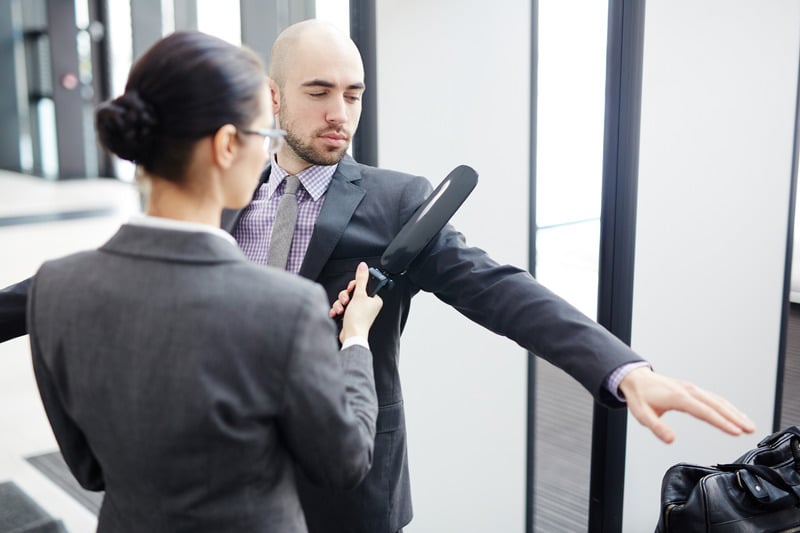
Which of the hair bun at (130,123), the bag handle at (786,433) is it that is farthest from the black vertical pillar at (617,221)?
the hair bun at (130,123)

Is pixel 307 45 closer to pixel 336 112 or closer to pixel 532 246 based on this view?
pixel 336 112

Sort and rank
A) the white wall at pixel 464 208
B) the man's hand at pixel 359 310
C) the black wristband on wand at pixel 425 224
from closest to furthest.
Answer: the man's hand at pixel 359 310 → the black wristband on wand at pixel 425 224 → the white wall at pixel 464 208

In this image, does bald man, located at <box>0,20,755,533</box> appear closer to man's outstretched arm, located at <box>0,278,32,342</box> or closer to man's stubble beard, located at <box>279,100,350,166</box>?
man's stubble beard, located at <box>279,100,350,166</box>

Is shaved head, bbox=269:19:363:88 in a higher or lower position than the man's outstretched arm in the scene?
higher

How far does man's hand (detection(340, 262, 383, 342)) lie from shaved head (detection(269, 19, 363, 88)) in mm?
395

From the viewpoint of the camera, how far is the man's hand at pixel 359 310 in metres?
1.03

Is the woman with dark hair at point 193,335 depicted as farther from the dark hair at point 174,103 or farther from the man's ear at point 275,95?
the man's ear at point 275,95

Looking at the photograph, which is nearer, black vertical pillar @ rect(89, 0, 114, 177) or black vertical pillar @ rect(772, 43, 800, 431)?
black vertical pillar @ rect(772, 43, 800, 431)

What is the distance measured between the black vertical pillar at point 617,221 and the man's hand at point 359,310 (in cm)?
125

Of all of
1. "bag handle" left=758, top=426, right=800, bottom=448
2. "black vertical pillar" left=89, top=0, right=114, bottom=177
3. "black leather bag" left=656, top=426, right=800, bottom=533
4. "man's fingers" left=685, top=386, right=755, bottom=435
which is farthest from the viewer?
"black vertical pillar" left=89, top=0, right=114, bottom=177

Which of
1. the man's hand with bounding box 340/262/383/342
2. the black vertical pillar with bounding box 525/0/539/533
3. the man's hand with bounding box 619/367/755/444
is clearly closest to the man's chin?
the man's hand with bounding box 340/262/383/342

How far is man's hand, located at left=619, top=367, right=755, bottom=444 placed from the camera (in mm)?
928

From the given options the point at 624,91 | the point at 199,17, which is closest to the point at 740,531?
the point at 624,91

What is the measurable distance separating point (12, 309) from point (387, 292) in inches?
22.7
